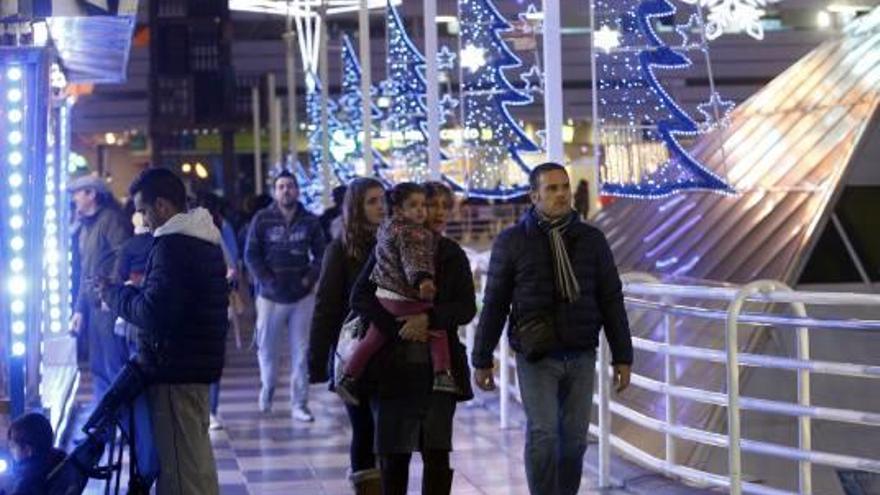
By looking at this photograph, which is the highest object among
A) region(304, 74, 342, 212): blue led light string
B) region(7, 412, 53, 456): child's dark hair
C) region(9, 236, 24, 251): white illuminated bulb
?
region(304, 74, 342, 212): blue led light string

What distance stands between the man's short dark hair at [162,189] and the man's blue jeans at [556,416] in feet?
6.00

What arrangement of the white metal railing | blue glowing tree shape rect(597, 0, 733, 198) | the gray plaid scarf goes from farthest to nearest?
blue glowing tree shape rect(597, 0, 733, 198)
the gray plaid scarf
the white metal railing

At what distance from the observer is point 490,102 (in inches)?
634

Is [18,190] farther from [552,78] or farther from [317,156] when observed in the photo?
[317,156]

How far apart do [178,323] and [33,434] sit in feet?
2.53

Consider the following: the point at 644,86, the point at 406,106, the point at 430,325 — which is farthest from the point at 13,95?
the point at 406,106

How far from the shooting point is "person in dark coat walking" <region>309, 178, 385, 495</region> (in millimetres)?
9133

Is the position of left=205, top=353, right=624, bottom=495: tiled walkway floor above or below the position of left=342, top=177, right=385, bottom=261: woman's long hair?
below

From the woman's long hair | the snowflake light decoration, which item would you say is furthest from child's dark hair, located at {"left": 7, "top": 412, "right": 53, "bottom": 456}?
the snowflake light decoration

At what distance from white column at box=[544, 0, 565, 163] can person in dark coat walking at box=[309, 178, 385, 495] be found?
172 centimetres

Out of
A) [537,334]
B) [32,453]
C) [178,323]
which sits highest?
[178,323]

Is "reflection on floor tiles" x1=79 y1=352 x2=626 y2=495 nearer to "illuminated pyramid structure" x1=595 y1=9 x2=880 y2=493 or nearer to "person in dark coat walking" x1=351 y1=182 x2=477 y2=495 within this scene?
"illuminated pyramid structure" x1=595 y1=9 x2=880 y2=493

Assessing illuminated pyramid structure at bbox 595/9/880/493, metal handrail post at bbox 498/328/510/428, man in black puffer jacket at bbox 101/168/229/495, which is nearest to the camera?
man in black puffer jacket at bbox 101/168/229/495

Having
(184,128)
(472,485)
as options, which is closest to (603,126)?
(472,485)
